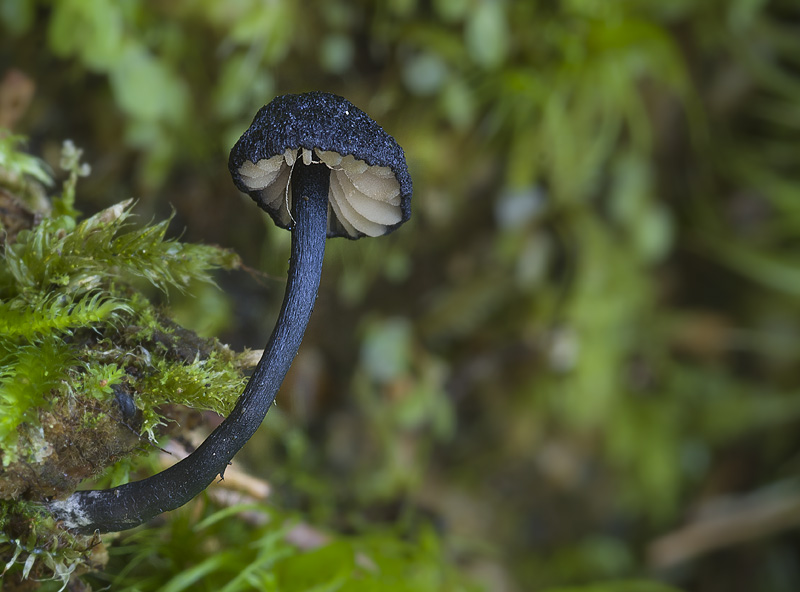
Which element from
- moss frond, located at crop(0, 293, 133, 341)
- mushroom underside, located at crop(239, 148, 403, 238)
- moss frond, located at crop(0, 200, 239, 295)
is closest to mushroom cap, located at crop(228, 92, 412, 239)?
mushroom underside, located at crop(239, 148, 403, 238)

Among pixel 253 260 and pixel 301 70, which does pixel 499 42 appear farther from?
pixel 253 260

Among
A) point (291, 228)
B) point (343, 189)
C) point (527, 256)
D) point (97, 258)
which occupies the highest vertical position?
point (527, 256)

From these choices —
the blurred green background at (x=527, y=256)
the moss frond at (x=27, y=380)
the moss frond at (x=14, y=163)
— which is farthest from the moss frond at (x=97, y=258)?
the blurred green background at (x=527, y=256)

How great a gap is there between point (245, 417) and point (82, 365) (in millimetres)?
304

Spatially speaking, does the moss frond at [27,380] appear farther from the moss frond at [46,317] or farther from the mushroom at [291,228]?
the mushroom at [291,228]

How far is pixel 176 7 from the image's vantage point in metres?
1.96

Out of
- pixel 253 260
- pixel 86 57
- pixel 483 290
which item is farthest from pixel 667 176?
pixel 86 57

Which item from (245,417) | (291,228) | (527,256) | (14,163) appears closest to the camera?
(245,417)

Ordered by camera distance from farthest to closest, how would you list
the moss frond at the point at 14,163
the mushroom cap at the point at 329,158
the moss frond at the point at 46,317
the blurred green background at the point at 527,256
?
1. the blurred green background at the point at 527,256
2. the moss frond at the point at 14,163
3. the moss frond at the point at 46,317
4. the mushroom cap at the point at 329,158

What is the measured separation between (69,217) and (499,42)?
1505mm

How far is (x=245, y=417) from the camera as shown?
0.97m

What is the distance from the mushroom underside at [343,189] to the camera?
99 cm

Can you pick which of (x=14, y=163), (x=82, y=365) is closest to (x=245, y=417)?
(x=82, y=365)

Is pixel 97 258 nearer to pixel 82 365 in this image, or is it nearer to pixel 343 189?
pixel 82 365
